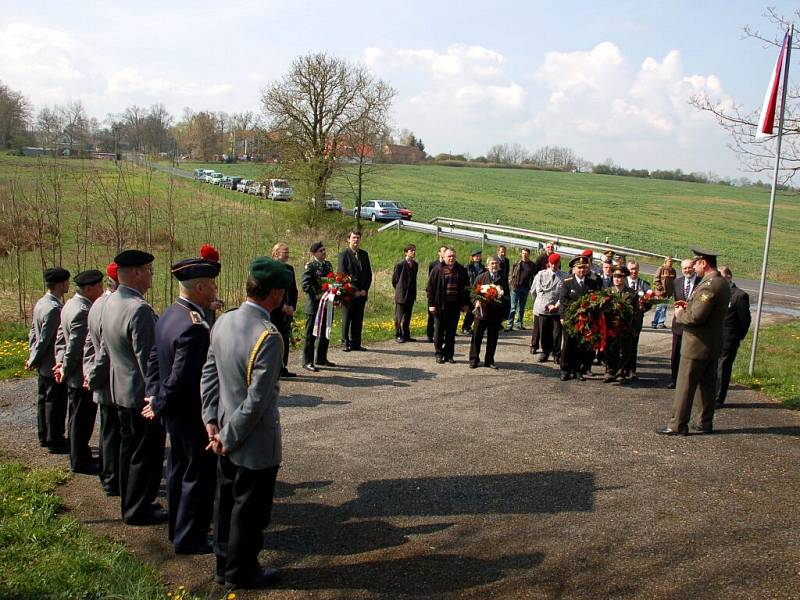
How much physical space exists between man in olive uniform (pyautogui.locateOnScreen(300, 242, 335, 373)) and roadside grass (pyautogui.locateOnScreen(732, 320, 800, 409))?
7043 mm

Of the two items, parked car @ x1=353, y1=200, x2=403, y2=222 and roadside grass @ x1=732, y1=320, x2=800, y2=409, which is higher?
parked car @ x1=353, y1=200, x2=403, y2=222

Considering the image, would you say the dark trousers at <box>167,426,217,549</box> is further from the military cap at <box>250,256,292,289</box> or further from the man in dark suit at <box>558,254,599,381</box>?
the man in dark suit at <box>558,254,599,381</box>

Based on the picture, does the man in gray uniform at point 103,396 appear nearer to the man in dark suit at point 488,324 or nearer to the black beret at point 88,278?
the black beret at point 88,278

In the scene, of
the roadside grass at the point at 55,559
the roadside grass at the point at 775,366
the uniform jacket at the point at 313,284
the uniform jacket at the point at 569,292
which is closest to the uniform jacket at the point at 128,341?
the roadside grass at the point at 55,559

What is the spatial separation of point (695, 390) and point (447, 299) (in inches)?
185

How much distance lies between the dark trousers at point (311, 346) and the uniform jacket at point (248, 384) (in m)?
6.53

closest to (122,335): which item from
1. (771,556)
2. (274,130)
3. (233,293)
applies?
(771,556)

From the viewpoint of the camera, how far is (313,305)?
1164cm

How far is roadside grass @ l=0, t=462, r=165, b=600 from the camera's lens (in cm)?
453

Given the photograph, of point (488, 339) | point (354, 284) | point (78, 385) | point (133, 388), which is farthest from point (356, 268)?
point (133, 388)

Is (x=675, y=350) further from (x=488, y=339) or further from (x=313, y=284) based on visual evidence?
(x=313, y=284)

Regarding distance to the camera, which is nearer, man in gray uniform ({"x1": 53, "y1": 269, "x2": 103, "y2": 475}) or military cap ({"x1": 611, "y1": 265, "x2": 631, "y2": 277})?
man in gray uniform ({"x1": 53, "y1": 269, "x2": 103, "y2": 475})

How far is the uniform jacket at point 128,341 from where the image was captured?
18.9ft

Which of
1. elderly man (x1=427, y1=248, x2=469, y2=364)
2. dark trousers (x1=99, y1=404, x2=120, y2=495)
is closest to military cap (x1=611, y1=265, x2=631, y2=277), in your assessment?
elderly man (x1=427, y1=248, x2=469, y2=364)
